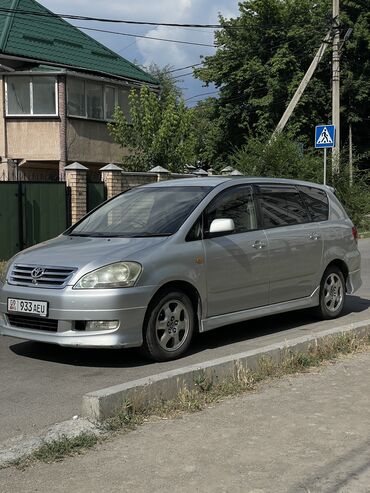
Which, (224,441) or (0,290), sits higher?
(0,290)

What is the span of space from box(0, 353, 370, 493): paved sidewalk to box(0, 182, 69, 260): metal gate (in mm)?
9931

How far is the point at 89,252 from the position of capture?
5793 mm

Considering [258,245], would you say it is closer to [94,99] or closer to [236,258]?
[236,258]

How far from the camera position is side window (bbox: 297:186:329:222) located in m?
7.73

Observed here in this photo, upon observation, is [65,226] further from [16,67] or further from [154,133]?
[16,67]

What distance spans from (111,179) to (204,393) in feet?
34.9

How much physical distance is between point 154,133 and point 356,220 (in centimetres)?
743

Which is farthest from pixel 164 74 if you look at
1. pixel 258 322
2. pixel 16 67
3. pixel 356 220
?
pixel 258 322

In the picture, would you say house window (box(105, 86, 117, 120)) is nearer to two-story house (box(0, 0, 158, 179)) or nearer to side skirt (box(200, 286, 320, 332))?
two-story house (box(0, 0, 158, 179))

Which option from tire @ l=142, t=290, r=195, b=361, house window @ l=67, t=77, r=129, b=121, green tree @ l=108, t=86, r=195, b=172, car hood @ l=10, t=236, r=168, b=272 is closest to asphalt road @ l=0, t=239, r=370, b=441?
tire @ l=142, t=290, r=195, b=361

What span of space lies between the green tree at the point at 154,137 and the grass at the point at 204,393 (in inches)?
604

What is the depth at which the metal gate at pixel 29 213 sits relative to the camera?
44.6 ft

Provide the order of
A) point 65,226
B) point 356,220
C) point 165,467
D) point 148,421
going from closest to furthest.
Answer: point 165,467, point 148,421, point 65,226, point 356,220

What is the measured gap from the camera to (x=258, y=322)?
25.6ft
